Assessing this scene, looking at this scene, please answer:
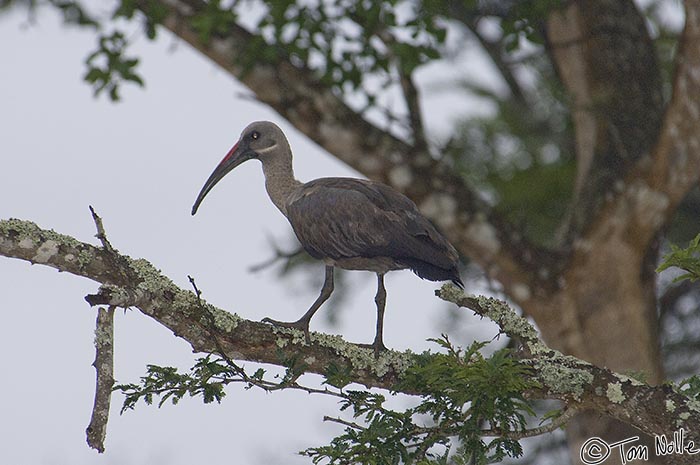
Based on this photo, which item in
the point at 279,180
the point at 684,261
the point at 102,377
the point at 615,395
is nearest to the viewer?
the point at 102,377

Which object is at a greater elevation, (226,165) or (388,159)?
(388,159)

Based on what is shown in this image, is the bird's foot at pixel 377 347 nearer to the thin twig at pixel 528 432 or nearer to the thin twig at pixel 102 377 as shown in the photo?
the thin twig at pixel 528 432

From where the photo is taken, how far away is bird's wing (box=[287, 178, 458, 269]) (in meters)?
6.38

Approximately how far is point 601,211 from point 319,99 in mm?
2617

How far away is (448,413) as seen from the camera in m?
5.21

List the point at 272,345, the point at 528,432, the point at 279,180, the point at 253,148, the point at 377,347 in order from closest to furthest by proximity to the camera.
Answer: the point at 528,432
the point at 272,345
the point at 377,347
the point at 279,180
the point at 253,148

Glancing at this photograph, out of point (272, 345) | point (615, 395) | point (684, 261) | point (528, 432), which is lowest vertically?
point (528, 432)

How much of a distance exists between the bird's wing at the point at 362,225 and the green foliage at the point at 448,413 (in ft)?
3.90

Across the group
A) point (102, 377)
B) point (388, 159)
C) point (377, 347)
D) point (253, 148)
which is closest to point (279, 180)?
point (253, 148)

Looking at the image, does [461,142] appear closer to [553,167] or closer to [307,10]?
[553,167]

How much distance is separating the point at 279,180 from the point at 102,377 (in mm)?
3111

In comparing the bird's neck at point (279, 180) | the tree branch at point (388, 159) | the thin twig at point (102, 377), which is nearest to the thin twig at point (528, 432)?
the thin twig at point (102, 377)

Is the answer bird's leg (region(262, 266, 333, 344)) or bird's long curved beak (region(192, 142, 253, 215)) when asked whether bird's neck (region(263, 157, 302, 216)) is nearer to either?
bird's long curved beak (region(192, 142, 253, 215))

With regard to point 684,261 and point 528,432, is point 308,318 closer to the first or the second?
point 528,432
